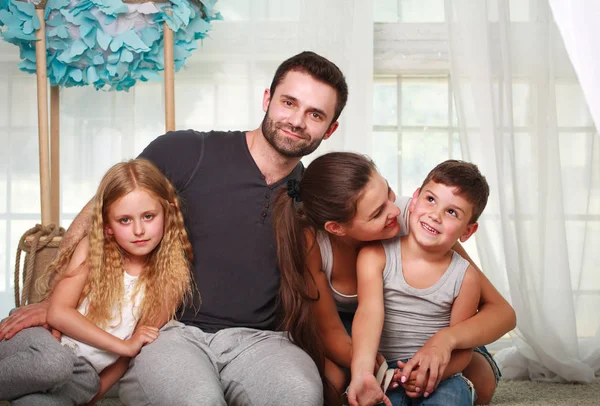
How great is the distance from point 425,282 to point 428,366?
236 mm

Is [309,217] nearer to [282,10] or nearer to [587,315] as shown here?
[282,10]

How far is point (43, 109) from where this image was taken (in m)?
2.18

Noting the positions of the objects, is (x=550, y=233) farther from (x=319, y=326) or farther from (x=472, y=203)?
(x=319, y=326)

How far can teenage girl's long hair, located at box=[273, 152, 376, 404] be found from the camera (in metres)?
1.76

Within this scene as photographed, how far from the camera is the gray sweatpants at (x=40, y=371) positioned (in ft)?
5.27

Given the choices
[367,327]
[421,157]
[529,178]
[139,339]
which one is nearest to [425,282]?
[367,327]

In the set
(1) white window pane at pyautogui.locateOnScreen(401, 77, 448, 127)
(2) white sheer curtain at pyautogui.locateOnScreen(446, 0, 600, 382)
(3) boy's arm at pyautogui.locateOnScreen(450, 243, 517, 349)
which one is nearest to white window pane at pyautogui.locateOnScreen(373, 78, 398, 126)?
(1) white window pane at pyautogui.locateOnScreen(401, 77, 448, 127)

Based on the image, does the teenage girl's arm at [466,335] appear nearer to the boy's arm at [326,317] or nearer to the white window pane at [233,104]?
the boy's arm at [326,317]

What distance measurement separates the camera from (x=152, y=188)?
1.78 meters

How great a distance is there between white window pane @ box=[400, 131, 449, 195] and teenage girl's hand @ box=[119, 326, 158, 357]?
4.21 feet

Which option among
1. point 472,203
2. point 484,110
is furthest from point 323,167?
point 484,110

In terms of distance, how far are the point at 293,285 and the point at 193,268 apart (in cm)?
25

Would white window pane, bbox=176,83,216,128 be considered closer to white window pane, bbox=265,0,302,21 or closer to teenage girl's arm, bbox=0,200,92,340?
white window pane, bbox=265,0,302,21

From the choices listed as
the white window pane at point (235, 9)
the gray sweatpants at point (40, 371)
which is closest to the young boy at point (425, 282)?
the gray sweatpants at point (40, 371)
